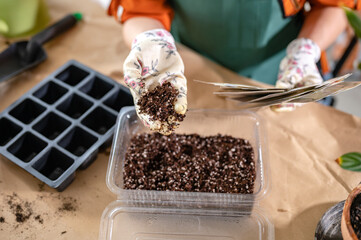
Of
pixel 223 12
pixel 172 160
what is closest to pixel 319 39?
pixel 223 12

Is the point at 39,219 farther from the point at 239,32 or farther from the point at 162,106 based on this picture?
the point at 239,32

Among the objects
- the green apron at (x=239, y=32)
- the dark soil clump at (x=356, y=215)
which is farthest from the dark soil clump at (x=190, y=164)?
the green apron at (x=239, y=32)

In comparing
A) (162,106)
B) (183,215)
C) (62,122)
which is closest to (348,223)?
(183,215)

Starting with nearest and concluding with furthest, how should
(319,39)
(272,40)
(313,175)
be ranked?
(313,175) < (319,39) < (272,40)

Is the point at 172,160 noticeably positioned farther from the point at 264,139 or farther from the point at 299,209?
the point at 299,209

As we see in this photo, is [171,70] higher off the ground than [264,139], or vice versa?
[171,70]

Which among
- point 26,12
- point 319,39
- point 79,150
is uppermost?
point 319,39
